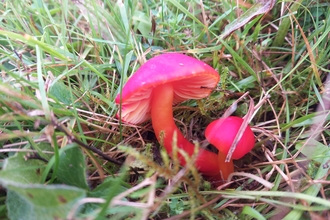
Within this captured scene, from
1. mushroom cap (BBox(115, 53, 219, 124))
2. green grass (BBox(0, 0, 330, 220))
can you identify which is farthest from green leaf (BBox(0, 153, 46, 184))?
mushroom cap (BBox(115, 53, 219, 124))

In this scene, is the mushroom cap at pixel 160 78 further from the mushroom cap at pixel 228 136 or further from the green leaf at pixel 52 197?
the green leaf at pixel 52 197

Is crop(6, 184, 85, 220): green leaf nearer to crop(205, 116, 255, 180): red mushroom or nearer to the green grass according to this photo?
the green grass

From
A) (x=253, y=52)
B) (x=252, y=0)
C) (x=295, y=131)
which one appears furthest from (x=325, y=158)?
(x=252, y=0)

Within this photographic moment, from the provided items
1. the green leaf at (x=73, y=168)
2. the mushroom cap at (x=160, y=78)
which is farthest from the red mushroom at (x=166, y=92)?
the green leaf at (x=73, y=168)

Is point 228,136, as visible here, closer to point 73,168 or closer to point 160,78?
point 160,78

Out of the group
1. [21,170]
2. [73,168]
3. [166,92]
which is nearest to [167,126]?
[166,92]

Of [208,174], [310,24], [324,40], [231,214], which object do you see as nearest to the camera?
[231,214]

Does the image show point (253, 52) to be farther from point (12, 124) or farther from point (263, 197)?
point (12, 124)
